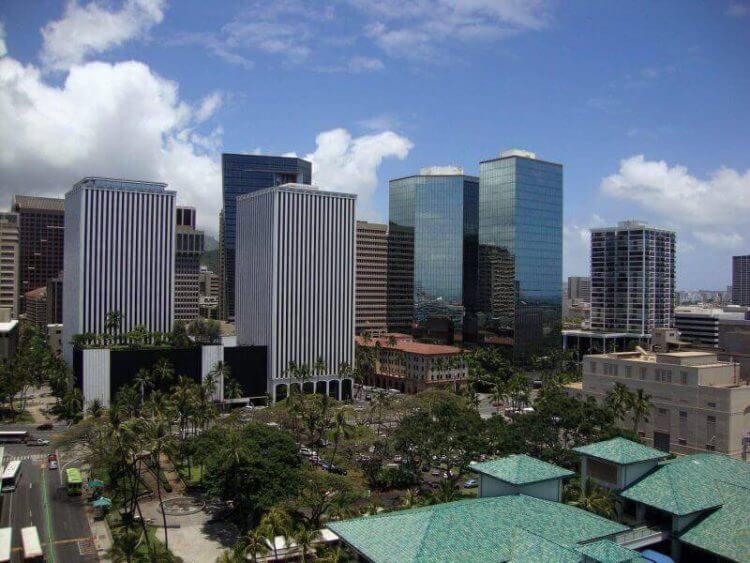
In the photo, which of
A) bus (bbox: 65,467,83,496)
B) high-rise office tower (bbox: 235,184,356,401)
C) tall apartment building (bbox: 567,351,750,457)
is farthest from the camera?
high-rise office tower (bbox: 235,184,356,401)

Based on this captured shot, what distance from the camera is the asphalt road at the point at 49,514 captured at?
6100 cm

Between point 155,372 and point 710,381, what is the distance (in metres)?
89.1

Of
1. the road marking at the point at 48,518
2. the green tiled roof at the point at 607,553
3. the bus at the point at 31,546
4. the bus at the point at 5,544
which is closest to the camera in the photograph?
the green tiled roof at the point at 607,553

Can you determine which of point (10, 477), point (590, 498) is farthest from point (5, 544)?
point (590, 498)

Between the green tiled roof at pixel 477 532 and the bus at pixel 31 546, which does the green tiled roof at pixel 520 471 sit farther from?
the bus at pixel 31 546

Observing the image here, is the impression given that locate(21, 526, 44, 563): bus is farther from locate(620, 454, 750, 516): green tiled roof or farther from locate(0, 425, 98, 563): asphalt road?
locate(620, 454, 750, 516): green tiled roof

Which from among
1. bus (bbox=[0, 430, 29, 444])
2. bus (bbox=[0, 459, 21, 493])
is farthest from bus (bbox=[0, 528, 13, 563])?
bus (bbox=[0, 430, 29, 444])

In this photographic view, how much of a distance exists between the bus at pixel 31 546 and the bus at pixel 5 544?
135 cm

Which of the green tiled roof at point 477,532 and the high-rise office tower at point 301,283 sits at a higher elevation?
the high-rise office tower at point 301,283

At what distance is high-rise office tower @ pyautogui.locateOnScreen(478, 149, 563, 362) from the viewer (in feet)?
583

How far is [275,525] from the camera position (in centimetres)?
5409

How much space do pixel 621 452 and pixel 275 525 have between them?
Result: 30224 mm

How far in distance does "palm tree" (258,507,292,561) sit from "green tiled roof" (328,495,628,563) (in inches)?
244

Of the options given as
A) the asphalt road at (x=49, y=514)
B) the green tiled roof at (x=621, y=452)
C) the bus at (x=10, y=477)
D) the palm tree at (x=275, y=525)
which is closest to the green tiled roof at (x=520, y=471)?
the green tiled roof at (x=621, y=452)
